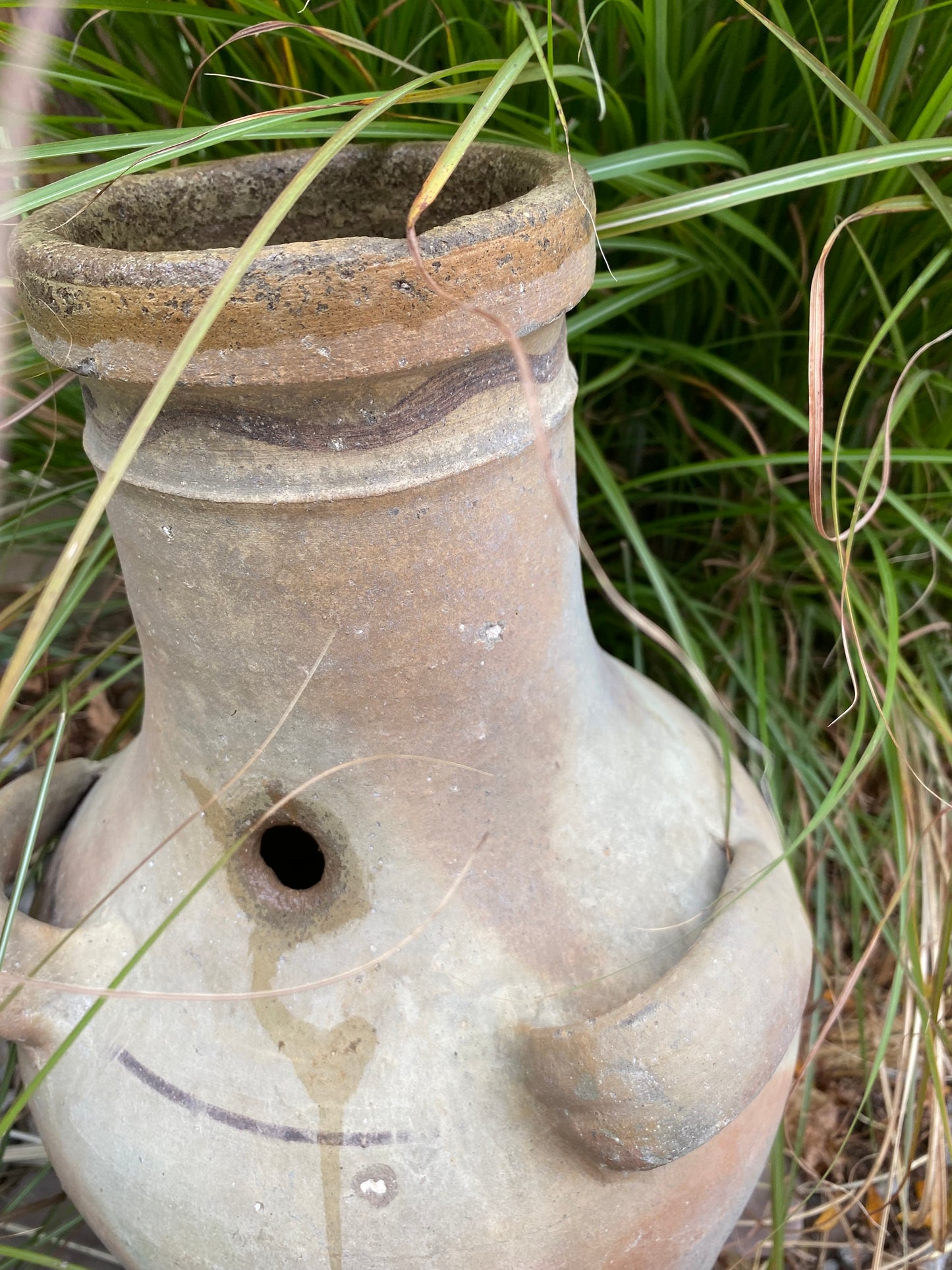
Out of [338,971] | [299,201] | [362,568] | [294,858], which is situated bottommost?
[294,858]

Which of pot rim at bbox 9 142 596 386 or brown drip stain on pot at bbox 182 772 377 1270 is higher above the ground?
pot rim at bbox 9 142 596 386

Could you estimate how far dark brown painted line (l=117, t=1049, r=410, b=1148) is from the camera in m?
0.78

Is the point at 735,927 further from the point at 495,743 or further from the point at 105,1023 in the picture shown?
the point at 105,1023

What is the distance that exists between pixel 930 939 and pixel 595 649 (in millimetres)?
697

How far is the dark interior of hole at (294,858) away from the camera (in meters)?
1.09

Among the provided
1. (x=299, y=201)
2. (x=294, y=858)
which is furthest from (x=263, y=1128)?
(x=299, y=201)

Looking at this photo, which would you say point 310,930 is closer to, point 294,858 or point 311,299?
point 294,858

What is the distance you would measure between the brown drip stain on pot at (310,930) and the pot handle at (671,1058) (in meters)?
0.14

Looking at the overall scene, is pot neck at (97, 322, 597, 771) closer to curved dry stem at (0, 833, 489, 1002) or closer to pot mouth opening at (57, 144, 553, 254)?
curved dry stem at (0, 833, 489, 1002)

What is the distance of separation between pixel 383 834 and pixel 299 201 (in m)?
0.59

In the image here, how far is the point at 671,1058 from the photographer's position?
0.74 metres

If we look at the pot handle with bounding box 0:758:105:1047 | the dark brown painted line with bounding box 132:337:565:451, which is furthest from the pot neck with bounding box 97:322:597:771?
the pot handle with bounding box 0:758:105:1047

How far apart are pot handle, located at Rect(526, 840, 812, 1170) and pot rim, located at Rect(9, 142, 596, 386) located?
461 mm

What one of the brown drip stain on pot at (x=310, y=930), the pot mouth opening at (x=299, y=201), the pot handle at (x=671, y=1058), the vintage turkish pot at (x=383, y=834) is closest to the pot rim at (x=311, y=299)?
the vintage turkish pot at (x=383, y=834)
